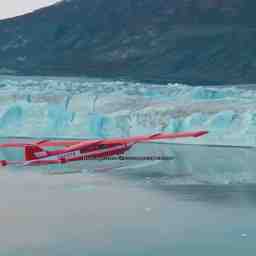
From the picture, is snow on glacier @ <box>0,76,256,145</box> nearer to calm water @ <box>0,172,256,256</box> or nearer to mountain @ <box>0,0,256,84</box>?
calm water @ <box>0,172,256,256</box>

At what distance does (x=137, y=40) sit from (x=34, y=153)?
2776 centimetres

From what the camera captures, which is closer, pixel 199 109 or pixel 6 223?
pixel 6 223

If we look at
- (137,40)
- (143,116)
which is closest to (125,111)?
(143,116)

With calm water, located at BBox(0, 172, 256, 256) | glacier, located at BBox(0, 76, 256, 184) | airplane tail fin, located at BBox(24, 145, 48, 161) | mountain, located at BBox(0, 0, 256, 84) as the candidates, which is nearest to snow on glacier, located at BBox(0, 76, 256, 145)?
glacier, located at BBox(0, 76, 256, 184)

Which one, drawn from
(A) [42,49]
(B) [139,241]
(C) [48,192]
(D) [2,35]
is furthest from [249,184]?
(D) [2,35]

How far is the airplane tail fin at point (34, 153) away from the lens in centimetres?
1327

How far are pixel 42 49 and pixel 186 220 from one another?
106 feet

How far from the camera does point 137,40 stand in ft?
133

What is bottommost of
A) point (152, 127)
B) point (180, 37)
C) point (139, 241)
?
point (139, 241)

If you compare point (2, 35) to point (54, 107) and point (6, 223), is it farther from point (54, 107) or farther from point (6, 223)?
point (6, 223)

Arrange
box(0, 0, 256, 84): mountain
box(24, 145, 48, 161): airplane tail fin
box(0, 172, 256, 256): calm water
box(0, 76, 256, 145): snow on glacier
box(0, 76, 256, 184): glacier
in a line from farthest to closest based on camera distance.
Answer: box(0, 0, 256, 84): mountain
box(0, 76, 256, 145): snow on glacier
box(0, 76, 256, 184): glacier
box(24, 145, 48, 161): airplane tail fin
box(0, 172, 256, 256): calm water

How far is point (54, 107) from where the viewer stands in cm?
2380

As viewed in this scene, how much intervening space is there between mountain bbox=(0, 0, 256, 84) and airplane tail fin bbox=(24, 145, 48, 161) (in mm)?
19548

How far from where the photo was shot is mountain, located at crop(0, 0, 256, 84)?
35938 millimetres
